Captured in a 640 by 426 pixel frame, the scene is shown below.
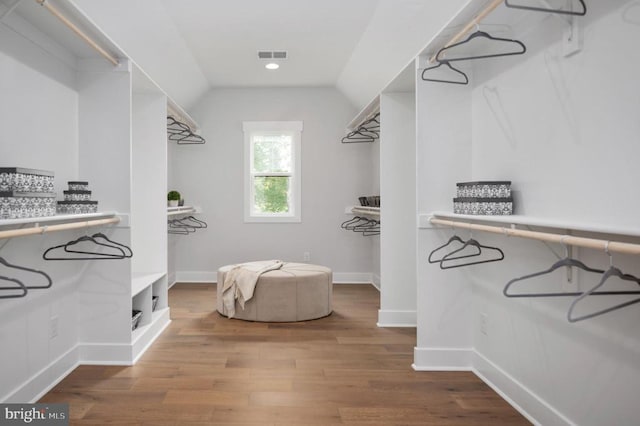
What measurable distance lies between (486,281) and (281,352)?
157 centimetres

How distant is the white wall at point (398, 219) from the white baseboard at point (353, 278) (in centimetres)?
211

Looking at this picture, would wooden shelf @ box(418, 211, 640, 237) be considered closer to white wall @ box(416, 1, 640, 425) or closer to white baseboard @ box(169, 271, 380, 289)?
white wall @ box(416, 1, 640, 425)

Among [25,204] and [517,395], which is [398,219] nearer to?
[517,395]

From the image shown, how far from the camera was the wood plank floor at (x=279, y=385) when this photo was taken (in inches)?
88.4

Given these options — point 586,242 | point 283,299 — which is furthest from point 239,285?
point 586,242

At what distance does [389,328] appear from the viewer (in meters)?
3.87

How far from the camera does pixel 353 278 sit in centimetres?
607

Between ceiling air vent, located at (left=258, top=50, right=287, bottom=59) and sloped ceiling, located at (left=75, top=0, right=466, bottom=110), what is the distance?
0.07 metres

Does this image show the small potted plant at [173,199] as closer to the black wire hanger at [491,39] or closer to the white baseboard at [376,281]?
the white baseboard at [376,281]

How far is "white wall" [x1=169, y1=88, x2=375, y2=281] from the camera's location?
603cm

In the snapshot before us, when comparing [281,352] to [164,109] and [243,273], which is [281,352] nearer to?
[243,273]

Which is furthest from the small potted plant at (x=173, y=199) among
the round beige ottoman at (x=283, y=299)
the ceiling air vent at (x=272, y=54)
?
the ceiling air vent at (x=272, y=54)

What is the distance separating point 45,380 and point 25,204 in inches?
46.2

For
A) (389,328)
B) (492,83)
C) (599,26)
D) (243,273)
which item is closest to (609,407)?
(599,26)
